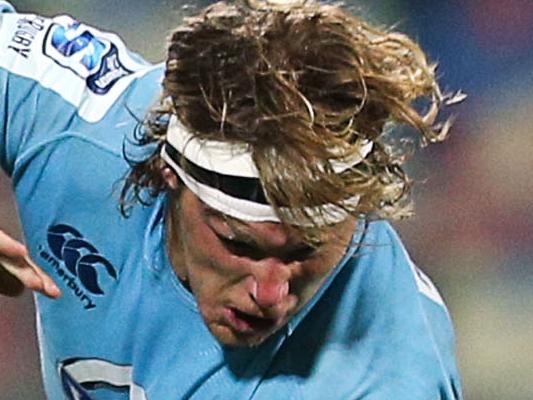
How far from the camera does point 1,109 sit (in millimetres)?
905

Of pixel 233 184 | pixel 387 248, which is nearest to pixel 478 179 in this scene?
pixel 387 248

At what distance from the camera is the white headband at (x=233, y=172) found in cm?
76

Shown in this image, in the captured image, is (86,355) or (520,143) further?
(520,143)

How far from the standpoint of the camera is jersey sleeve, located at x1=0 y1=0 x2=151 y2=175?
0.89 meters

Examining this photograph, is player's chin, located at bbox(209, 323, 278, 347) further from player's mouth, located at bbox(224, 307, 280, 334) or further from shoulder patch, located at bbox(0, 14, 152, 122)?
shoulder patch, located at bbox(0, 14, 152, 122)

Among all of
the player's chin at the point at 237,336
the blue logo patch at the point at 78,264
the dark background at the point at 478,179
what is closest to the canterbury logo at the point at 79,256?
the blue logo patch at the point at 78,264

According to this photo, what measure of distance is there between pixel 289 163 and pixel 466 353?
66cm

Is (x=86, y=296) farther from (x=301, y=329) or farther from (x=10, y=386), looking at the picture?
(x=10, y=386)

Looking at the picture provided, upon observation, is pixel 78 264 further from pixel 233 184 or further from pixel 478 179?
pixel 478 179

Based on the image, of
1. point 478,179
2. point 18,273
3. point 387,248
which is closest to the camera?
point 18,273

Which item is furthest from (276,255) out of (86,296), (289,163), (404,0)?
(404,0)

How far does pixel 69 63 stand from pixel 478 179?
547mm

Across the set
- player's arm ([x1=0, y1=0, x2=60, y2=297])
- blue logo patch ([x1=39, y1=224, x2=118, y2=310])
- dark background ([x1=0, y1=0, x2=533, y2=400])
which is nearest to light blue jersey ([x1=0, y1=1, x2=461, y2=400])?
blue logo patch ([x1=39, y1=224, x2=118, y2=310])

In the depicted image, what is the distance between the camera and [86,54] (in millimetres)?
924
